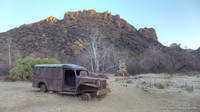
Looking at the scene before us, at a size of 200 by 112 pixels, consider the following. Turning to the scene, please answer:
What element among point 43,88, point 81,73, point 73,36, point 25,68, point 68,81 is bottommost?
point 43,88

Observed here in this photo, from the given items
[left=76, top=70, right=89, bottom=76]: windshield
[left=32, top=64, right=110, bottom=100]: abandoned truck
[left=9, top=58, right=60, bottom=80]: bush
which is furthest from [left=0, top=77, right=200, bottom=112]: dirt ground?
[left=9, top=58, right=60, bottom=80]: bush

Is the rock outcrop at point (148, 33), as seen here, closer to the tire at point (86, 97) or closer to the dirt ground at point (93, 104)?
the dirt ground at point (93, 104)

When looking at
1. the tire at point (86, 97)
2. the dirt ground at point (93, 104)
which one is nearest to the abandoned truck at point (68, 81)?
the tire at point (86, 97)

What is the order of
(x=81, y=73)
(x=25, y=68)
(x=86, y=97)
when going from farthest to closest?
(x=25, y=68) < (x=81, y=73) < (x=86, y=97)

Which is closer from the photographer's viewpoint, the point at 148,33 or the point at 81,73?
the point at 81,73

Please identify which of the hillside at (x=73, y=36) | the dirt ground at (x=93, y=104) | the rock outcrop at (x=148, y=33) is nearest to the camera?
the dirt ground at (x=93, y=104)

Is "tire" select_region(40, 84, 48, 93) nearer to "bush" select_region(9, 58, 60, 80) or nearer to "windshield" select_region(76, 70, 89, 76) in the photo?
"windshield" select_region(76, 70, 89, 76)

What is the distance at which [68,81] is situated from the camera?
42.6 ft

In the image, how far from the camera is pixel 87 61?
36.0 m

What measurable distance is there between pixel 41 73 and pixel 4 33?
48572mm

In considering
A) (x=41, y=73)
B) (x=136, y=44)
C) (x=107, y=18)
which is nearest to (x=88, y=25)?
(x=107, y=18)

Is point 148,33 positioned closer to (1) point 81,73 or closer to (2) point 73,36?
Answer: (2) point 73,36

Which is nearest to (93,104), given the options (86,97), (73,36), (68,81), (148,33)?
(86,97)

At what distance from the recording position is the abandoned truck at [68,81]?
35.9 feet
